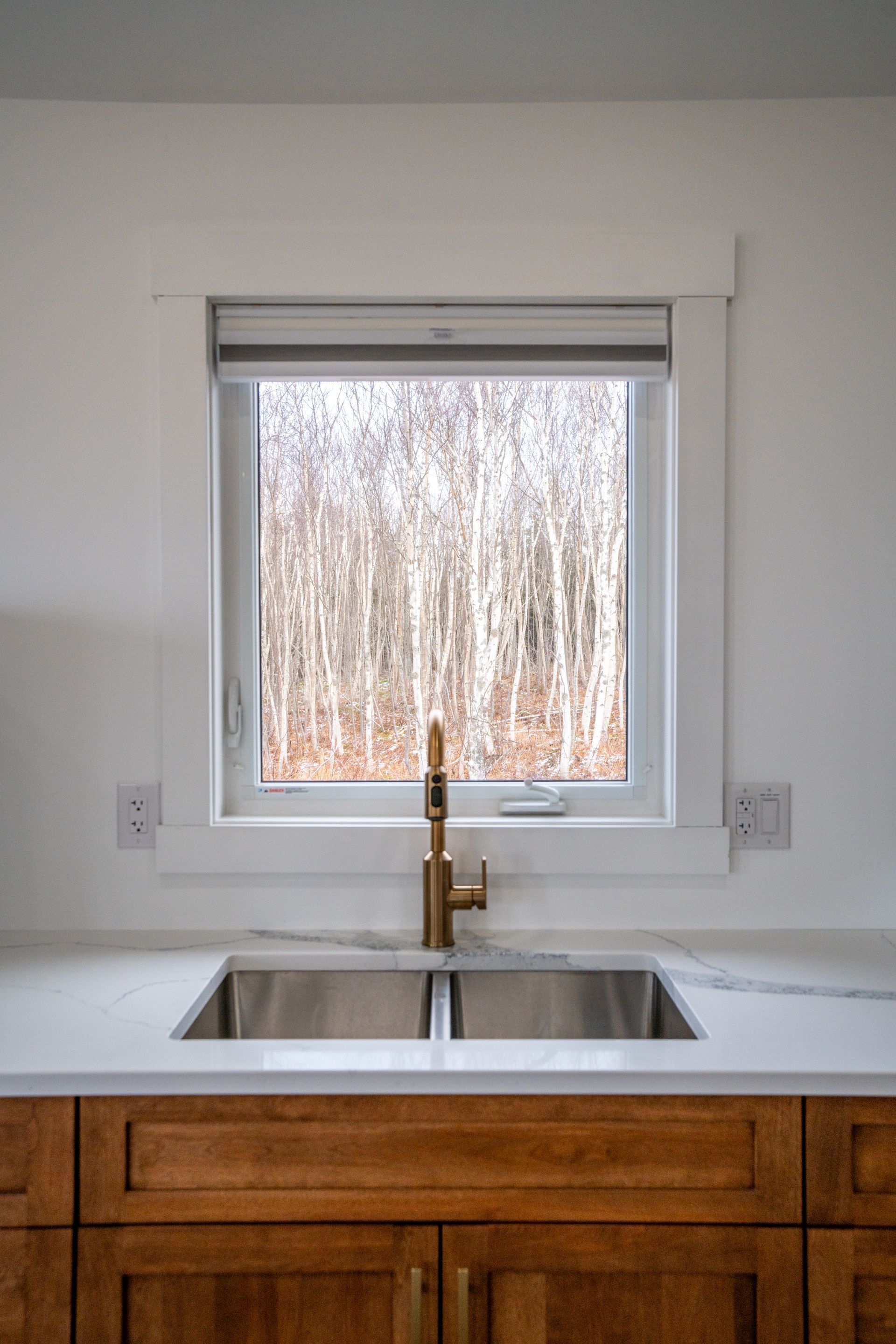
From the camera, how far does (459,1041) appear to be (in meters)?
1.19

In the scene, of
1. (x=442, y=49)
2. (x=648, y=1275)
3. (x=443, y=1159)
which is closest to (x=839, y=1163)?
(x=648, y=1275)

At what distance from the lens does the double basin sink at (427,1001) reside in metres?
1.53

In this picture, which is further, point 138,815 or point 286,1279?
point 138,815

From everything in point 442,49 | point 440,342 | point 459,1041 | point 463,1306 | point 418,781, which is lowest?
point 463,1306

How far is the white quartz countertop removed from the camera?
3.62 ft

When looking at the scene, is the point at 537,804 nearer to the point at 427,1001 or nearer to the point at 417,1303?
the point at 427,1001

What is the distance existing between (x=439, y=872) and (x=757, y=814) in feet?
2.00

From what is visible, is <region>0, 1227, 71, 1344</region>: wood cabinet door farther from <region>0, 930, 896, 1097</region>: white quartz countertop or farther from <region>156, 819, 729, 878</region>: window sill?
<region>156, 819, 729, 878</region>: window sill

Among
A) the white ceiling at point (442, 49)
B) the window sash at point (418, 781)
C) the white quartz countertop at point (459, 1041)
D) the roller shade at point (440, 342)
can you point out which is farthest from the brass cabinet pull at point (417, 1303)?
the white ceiling at point (442, 49)

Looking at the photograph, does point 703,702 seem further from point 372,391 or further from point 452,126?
point 452,126

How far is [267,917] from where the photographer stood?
1678 millimetres

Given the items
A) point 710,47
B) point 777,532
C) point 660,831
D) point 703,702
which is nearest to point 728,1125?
point 660,831

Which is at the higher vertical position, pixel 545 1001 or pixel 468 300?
pixel 468 300

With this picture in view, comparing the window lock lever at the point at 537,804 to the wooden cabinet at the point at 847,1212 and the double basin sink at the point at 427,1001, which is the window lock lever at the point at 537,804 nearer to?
Answer: the double basin sink at the point at 427,1001
